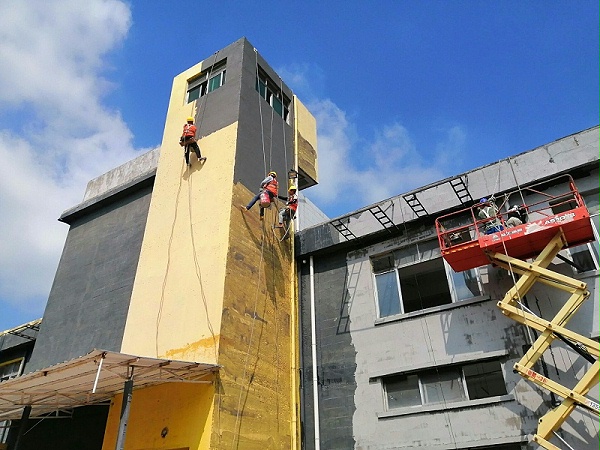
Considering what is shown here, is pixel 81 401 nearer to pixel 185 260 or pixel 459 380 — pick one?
pixel 185 260

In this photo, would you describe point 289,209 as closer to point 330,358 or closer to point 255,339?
point 255,339

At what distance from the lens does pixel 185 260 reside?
13.9 meters

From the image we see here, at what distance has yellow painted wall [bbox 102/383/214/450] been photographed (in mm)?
10734

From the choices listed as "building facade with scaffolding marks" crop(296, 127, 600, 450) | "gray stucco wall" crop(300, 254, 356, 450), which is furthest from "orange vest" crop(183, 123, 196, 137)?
"gray stucco wall" crop(300, 254, 356, 450)

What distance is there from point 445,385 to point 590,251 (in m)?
4.73

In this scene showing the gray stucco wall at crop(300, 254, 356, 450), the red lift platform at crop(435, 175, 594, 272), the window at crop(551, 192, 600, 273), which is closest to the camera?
the red lift platform at crop(435, 175, 594, 272)

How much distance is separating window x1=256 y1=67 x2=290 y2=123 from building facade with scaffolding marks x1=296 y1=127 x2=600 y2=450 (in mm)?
6403

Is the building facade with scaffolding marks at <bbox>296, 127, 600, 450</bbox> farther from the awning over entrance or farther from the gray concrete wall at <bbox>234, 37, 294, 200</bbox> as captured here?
the awning over entrance

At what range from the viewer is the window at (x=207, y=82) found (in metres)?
18.1

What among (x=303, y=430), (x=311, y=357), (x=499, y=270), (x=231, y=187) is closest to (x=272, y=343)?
(x=311, y=357)

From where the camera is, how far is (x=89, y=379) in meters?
11.0

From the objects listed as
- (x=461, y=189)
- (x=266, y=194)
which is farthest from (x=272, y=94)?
(x=461, y=189)

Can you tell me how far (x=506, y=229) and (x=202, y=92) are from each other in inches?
497

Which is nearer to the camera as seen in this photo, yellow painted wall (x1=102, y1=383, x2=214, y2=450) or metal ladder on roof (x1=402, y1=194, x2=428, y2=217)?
yellow painted wall (x1=102, y1=383, x2=214, y2=450)
